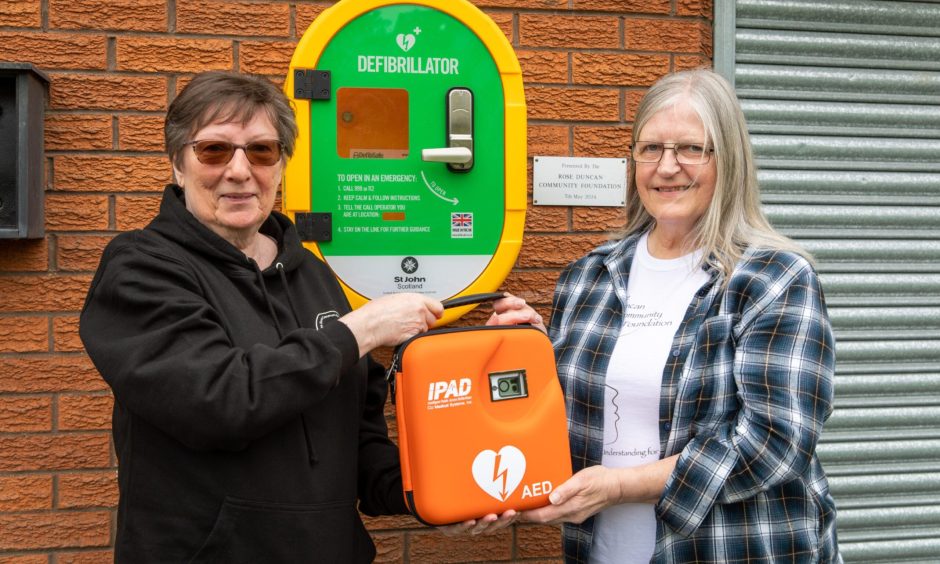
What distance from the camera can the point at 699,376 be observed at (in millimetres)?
1737

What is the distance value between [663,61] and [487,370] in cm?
145

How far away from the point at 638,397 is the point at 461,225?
75cm

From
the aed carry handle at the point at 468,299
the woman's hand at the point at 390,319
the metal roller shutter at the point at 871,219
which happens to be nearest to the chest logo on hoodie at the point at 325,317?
the woman's hand at the point at 390,319

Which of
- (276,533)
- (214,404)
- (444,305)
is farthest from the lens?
(444,305)

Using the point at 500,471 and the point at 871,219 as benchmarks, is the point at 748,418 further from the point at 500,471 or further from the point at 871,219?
the point at 871,219

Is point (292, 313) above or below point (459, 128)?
below

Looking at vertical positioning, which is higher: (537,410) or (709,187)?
(709,187)

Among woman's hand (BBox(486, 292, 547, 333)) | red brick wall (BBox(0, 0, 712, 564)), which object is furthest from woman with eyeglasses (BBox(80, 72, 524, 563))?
red brick wall (BBox(0, 0, 712, 564))

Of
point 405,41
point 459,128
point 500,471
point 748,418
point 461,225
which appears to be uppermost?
point 405,41

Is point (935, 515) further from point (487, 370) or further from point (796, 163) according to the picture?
point (487, 370)

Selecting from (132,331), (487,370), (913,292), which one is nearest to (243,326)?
(132,331)

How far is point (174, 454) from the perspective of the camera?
1573 mm

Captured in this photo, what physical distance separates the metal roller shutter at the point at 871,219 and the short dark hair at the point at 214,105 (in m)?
1.89

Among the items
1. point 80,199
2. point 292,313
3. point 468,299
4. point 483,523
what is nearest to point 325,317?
point 292,313
